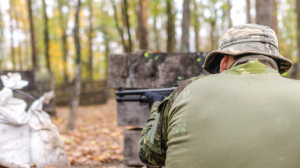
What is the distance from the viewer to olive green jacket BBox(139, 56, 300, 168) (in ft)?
3.57

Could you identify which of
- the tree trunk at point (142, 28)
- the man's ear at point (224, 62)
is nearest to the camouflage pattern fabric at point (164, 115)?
the man's ear at point (224, 62)

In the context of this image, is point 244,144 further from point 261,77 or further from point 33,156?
point 33,156

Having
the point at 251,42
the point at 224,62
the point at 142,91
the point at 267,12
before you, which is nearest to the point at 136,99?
the point at 142,91

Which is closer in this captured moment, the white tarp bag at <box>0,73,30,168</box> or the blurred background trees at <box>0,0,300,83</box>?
the white tarp bag at <box>0,73,30,168</box>

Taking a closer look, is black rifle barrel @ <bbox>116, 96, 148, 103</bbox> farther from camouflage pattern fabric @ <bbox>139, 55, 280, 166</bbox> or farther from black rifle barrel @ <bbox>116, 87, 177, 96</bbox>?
camouflage pattern fabric @ <bbox>139, 55, 280, 166</bbox>

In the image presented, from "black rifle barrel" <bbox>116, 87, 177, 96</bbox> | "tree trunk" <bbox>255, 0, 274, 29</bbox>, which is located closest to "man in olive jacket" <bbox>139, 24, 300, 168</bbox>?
"black rifle barrel" <bbox>116, 87, 177, 96</bbox>

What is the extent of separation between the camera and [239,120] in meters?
1.13

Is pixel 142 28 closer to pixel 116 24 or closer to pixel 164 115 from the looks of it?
pixel 116 24

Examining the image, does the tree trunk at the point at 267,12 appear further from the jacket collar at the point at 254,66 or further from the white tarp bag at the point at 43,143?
the white tarp bag at the point at 43,143

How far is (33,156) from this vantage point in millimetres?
2523

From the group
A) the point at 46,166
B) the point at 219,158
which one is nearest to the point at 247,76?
the point at 219,158

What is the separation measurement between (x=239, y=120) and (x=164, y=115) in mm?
505

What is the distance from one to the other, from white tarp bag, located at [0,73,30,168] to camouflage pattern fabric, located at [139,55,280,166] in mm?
1466

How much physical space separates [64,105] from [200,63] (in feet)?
34.9
